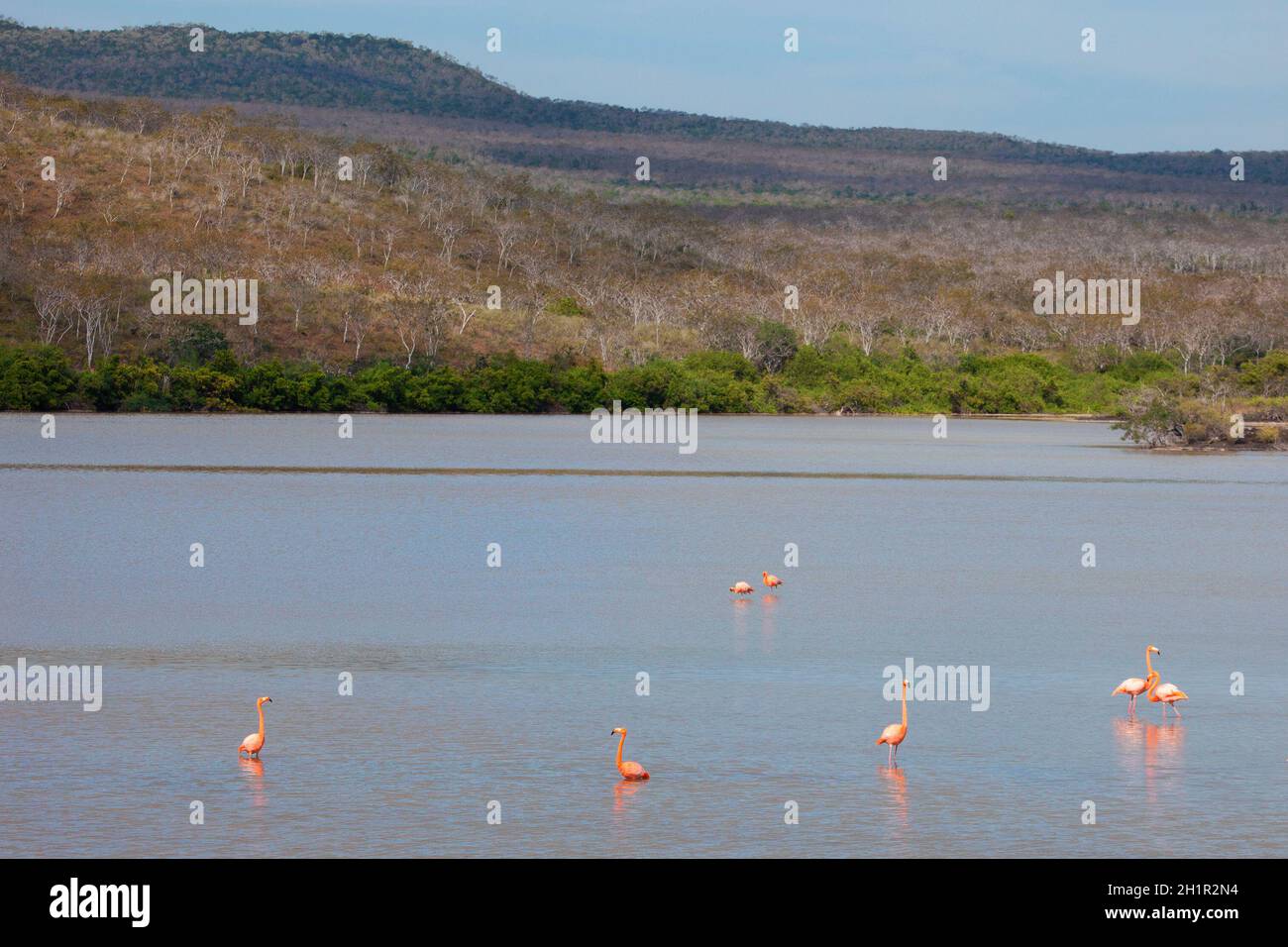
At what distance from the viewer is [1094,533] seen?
27406 millimetres

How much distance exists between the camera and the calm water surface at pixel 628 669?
392 inches

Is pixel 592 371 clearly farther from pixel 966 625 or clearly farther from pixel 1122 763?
pixel 1122 763

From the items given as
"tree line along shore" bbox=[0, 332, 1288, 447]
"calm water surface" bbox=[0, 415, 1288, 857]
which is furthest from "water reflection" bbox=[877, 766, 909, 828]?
"tree line along shore" bbox=[0, 332, 1288, 447]

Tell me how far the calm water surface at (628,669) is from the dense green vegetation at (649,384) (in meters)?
31.3

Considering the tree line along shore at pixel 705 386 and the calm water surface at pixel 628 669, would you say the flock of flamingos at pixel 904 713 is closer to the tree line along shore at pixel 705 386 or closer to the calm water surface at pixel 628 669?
the calm water surface at pixel 628 669

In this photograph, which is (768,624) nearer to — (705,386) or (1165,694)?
(1165,694)

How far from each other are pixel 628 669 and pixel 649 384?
219 ft

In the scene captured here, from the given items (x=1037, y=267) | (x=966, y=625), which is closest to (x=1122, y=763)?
(x=966, y=625)

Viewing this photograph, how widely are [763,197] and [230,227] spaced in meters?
77.9

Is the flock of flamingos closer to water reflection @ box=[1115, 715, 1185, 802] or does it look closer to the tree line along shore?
water reflection @ box=[1115, 715, 1185, 802]

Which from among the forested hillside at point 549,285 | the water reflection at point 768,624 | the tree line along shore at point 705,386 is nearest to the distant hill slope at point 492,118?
the forested hillside at point 549,285

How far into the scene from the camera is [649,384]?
Result: 81312mm

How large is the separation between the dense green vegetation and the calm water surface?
103 ft
